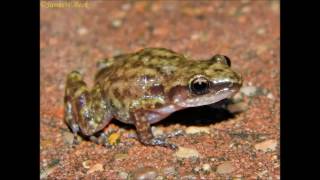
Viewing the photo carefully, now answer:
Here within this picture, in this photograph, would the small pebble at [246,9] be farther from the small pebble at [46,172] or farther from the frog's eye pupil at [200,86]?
the small pebble at [46,172]

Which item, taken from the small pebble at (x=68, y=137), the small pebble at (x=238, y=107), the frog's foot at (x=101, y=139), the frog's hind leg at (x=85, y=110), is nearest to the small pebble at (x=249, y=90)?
the small pebble at (x=238, y=107)

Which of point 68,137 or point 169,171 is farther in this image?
point 68,137

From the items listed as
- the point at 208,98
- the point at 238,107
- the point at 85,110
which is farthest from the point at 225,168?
the point at 85,110

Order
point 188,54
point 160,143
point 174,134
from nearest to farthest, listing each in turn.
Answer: point 160,143 → point 174,134 → point 188,54

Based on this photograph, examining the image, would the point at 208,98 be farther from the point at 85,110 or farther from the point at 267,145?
the point at 85,110

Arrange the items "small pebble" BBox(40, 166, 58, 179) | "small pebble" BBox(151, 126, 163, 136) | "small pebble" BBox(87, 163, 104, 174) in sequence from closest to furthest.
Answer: "small pebble" BBox(87, 163, 104, 174) < "small pebble" BBox(40, 166, 58, 179) < "small pebble" BBox(151, 126, 163, 136)

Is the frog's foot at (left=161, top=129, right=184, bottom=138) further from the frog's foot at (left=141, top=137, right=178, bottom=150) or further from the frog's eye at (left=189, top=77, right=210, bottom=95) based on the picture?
the frog's eye at (left=189, top=77, right=210, bottom=95)

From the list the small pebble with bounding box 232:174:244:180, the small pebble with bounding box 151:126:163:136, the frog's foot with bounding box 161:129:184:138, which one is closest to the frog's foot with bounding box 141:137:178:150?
the frog's foot with bounding box 161:129:184:138
